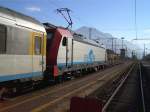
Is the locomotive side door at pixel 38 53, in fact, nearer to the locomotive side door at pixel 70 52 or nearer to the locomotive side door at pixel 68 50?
the locomotive side door at pixel 68 50

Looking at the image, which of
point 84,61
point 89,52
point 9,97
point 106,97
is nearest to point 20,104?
point 9,97

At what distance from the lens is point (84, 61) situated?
89.7 ft

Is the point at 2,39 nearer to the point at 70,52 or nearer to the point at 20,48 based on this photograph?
the point at 20,48

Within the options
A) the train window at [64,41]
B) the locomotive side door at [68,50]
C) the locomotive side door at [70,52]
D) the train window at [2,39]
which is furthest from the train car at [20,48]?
the locomotive side door at [70,52]

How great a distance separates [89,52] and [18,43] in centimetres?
1731

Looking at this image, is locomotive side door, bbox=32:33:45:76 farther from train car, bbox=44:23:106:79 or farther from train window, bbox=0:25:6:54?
train window, bbox=0:25:6:54

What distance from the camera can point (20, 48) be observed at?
13.1 metres

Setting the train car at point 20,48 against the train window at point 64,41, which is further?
the train window at point 64,41

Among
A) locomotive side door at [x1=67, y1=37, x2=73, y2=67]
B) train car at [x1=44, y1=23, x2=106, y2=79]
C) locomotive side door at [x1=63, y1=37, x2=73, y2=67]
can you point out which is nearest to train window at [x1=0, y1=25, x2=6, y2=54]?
train car at [x1=44, y1=23, x2=106, y2=79]

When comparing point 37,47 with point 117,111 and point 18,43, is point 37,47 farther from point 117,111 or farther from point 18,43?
point 117,111

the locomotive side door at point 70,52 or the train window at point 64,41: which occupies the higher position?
the train window at point 64,41

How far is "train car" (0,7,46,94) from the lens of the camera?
38.8 ft

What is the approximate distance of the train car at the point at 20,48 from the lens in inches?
465

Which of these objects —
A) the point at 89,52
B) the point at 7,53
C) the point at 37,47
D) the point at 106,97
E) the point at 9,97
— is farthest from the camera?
the point at 89,52
